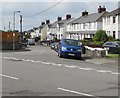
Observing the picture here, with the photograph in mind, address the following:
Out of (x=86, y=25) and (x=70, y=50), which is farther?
(x=86, y=25)

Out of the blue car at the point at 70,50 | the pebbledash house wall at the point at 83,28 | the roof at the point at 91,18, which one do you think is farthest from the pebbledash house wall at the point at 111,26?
the blue car at the point at 70,50

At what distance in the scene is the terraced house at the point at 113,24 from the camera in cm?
6425

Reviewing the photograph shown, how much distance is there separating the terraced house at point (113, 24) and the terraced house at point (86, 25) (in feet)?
28.7

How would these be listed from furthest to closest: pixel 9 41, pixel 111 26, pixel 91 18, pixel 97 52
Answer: pixel 91 18 → pixel 111 26 → pixel 9 41 → pixel 97 52

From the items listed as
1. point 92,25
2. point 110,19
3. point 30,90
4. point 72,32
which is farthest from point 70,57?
point 72,32

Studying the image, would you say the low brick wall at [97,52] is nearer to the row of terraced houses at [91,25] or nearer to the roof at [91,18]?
the row of terraced houses at [91,25]

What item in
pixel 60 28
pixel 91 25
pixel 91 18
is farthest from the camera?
pixel 60 28

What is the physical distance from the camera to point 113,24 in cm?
6675

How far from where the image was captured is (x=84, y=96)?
1035cm

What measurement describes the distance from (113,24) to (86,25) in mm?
19977

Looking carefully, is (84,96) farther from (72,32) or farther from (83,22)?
(72,32)

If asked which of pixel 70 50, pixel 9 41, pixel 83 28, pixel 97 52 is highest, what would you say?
pixel 83 28

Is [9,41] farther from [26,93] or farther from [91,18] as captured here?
[91,18]

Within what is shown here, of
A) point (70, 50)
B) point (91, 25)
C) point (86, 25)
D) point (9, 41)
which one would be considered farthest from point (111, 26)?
point (70, 50)
